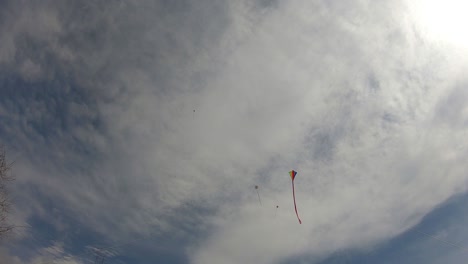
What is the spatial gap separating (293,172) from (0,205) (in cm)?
4457

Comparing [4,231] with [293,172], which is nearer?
[4,231]

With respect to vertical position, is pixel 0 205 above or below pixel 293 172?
below

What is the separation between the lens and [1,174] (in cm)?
2897

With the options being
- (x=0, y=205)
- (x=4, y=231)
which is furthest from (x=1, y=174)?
(x=4, y=231)

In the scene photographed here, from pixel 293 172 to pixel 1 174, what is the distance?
147ft

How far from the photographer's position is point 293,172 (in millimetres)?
48562

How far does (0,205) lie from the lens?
28.8 metres

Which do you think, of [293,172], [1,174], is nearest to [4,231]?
[1,174]

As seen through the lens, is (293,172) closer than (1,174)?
No

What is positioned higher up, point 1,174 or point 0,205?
point 1,174

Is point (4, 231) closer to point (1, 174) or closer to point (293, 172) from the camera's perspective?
point (1, 174)

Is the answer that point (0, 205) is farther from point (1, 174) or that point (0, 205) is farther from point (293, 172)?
point (293, 172)

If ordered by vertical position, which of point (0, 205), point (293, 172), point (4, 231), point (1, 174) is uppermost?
point (293, 172)

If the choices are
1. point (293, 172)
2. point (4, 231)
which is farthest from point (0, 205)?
point (293, 172)
